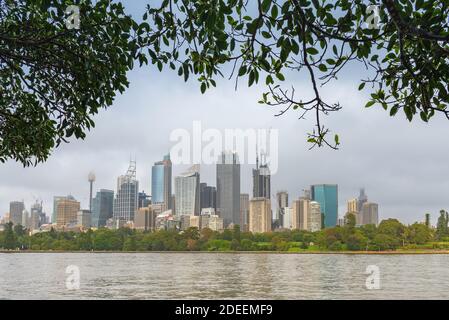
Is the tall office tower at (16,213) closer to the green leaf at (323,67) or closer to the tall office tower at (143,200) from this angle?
the tall office tower at (143,200)

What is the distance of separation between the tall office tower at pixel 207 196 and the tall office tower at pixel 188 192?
1.66 feet

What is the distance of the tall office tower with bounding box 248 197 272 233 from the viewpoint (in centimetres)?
6022

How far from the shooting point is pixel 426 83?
3195mm

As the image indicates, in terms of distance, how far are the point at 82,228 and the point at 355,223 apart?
114ft

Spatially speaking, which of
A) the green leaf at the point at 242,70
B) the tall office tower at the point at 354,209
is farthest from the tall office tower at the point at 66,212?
the green leaf at the point at 242,70

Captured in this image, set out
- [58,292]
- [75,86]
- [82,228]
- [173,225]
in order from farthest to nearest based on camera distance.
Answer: [82,228]
[173,225]
[58,292]
[75,86]

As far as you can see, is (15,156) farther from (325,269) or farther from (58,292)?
(325,269)

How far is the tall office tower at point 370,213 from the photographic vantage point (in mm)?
65250

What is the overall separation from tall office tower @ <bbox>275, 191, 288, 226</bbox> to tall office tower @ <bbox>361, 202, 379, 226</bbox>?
374 inches

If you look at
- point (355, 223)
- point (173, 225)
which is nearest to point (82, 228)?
point (173, 225)

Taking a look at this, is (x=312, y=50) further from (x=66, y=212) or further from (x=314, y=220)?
(x=66, y=212)

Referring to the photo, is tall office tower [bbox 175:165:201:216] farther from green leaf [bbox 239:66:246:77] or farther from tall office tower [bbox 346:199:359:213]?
green leaf [bbox 239:66:246:77]

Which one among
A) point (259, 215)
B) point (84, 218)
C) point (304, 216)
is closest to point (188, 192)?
point (259, 215)

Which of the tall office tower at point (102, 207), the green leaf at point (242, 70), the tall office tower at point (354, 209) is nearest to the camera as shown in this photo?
the green leaf at point (242, 70)
